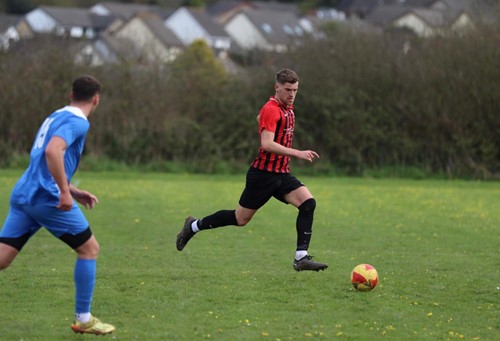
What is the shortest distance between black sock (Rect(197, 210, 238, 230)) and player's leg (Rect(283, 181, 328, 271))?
737mm

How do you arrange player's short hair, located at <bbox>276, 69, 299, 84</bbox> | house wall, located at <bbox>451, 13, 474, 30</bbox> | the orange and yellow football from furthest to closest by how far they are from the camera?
house wall, located at <bbox>451, 13, 474, 30</bbox>
player's short hair, located at <bbox>276, 69, 299, 84</bbox>
the orange and yellow football

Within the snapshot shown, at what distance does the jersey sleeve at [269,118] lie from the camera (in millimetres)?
9695

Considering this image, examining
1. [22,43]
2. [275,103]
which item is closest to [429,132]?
[22,43]

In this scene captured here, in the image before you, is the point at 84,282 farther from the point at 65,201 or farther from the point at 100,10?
the point at 100,10

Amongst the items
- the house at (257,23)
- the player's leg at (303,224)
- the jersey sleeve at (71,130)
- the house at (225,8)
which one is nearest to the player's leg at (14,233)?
the jersey sleeve at (71,130)

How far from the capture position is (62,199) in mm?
6797

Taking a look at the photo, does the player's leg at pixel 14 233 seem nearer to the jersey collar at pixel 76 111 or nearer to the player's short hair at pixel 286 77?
the jersey collar at pixel 76 111

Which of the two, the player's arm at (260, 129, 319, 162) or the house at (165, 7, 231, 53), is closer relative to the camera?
the player's arm at (260, 129, 319, 162)

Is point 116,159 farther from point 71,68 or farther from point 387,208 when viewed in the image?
point 387,208

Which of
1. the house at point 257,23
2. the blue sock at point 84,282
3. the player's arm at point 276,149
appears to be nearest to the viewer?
the blue sock at point 84,282

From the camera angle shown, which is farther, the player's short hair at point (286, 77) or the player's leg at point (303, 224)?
the player's leg at point (303, 224)

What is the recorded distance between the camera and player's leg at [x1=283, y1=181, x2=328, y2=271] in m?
9.99

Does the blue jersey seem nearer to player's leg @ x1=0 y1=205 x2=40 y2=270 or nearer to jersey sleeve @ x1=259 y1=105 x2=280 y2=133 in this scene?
player's leg @ x1=0 y1=205 x2=40 y2=270

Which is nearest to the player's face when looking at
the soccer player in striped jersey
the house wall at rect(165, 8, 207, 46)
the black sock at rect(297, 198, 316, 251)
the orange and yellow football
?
the soccer player in striped jersey
